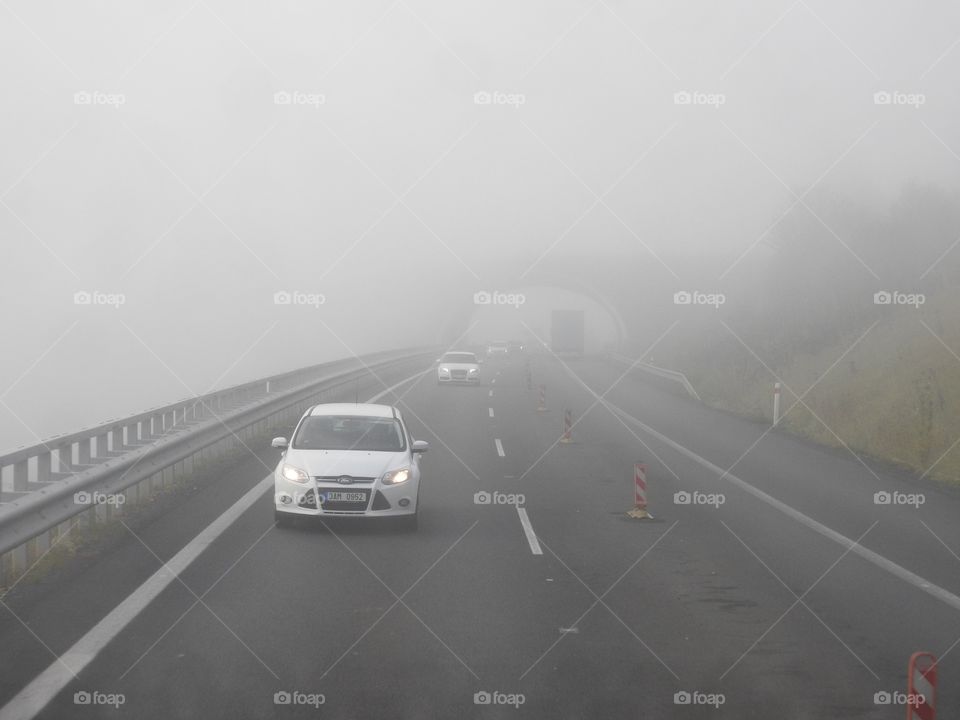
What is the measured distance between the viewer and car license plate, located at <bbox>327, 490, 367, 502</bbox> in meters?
12.1

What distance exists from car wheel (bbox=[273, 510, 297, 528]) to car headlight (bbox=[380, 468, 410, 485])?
1134 millimetres

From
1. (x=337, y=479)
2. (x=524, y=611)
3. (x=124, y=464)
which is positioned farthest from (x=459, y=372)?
(x=524, y=611)

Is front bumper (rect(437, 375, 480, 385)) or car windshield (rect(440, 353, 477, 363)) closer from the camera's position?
front bumper (rect(437, 375, 480, 385))

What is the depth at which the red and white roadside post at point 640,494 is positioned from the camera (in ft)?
44.5

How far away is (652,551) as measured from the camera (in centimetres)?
1155

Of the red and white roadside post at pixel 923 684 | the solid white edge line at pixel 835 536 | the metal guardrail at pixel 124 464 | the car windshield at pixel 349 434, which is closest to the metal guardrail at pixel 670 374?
the solid white edge line at pixel 835 536

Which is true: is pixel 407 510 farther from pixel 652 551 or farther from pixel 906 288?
pixel 906 288

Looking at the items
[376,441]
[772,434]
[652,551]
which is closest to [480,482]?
[376,441]

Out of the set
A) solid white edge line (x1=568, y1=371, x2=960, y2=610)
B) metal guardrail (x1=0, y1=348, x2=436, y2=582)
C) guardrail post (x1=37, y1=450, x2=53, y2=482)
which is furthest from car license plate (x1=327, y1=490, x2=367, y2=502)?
solid white edge line (x1=568, y1=371, x2=960, y2=610)

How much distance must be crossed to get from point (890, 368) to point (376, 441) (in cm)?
1793

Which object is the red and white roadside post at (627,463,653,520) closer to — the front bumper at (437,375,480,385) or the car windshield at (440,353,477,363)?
the front bumper at (437,375,480,385)

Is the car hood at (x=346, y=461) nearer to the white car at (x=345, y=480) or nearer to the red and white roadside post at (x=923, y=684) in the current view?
the white car at (x=345, y=480)

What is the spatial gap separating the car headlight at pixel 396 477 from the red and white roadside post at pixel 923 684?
299 inches

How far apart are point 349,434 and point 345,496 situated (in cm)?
140
